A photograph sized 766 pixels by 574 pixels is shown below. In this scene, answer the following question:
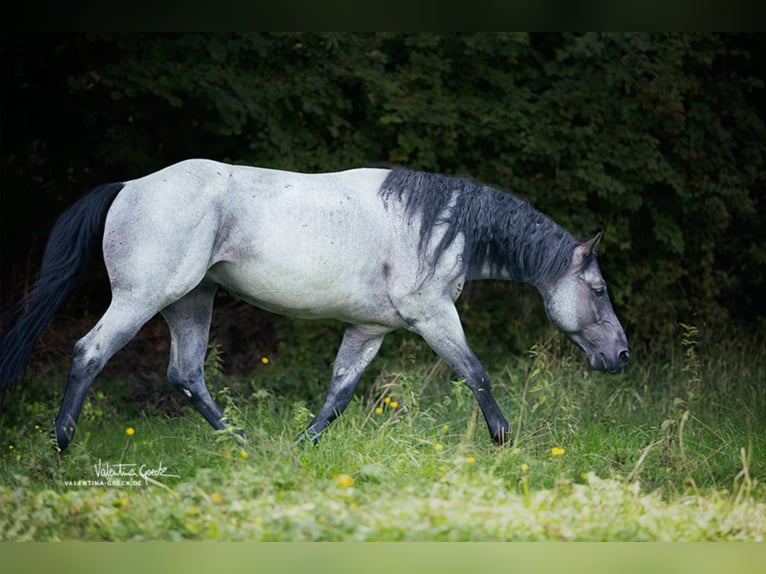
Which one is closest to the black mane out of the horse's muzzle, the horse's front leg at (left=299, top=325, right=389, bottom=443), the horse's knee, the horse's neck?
the horse's neck

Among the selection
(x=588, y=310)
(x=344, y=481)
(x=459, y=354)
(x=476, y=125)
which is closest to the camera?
(x=344, y=481)

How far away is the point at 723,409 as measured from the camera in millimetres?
6738

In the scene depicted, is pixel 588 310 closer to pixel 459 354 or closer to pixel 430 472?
pixel 459 354

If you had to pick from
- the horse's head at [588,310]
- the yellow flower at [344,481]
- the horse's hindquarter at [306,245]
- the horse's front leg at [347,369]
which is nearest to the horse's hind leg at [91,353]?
the horse's hindquarter at [306,245]

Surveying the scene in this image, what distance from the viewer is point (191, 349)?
5719mm

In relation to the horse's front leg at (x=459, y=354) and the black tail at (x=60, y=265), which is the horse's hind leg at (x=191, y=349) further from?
the horse's front leg at (x=459, y=354)

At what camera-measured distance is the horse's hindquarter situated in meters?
5.34

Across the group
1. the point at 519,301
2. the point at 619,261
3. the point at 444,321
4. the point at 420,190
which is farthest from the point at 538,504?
the point at 619,261

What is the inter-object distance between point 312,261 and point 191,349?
96cm

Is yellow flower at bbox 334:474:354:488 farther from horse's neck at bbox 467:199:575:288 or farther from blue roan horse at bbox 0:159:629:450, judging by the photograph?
horse's neck at bbox 467:199:575:288

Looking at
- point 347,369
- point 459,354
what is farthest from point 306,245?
point 459,354

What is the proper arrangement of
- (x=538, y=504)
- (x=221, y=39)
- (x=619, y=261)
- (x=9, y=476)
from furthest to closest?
(x=619, y=261), (x=221, y=39), (x=9, y=476), (x=538, y=504)
